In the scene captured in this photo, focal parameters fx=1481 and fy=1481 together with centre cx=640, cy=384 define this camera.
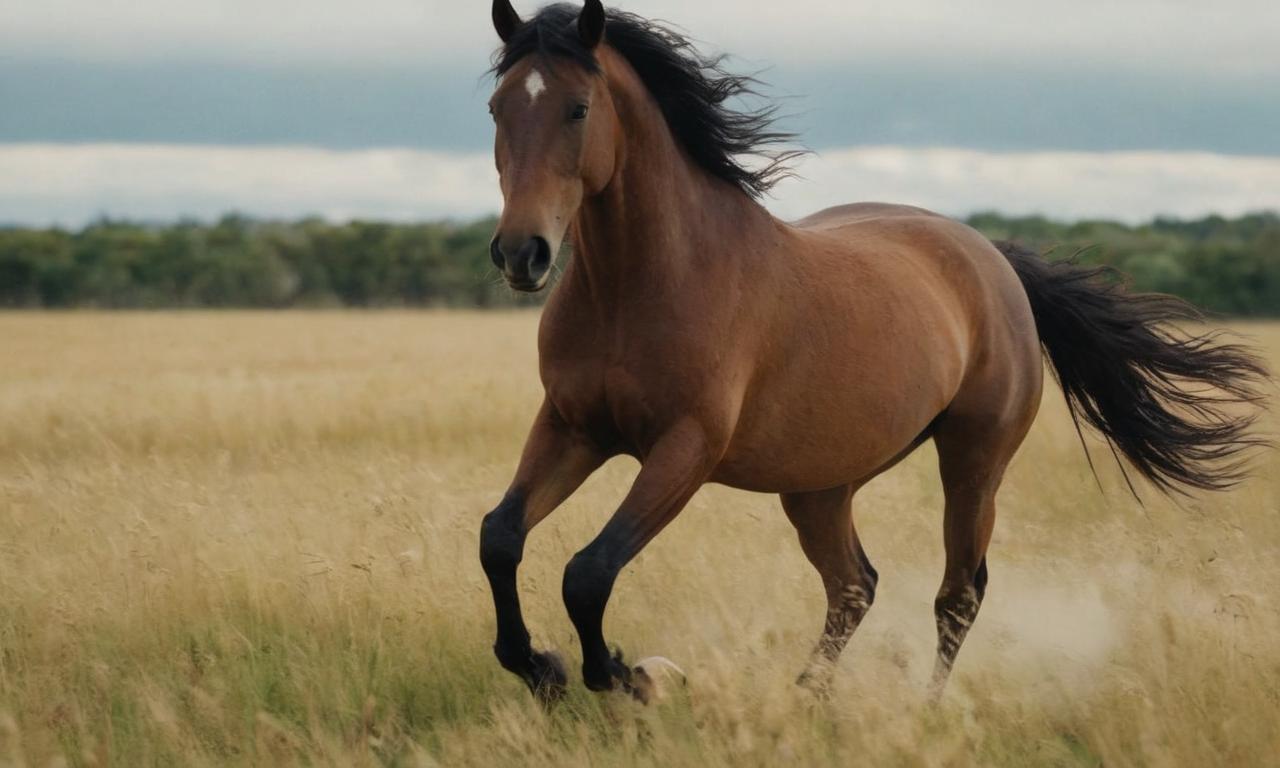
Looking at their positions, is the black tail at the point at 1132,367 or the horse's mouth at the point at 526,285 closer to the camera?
the horse's mouth at the point at 526,285

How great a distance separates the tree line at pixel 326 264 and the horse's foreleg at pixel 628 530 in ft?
125

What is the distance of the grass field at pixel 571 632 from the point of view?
454 centimetres

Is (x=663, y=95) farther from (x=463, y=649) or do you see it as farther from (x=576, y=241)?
(x=463, y=649)

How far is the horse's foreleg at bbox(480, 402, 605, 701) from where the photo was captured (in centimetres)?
467

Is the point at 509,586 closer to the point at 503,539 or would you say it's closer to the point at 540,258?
the point at 503,539

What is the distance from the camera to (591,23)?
447 cm

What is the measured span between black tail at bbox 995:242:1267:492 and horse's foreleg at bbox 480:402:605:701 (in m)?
3.15

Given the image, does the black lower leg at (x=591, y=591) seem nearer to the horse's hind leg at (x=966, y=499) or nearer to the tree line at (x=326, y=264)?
the horse's hind leg at (x=966, y=499)

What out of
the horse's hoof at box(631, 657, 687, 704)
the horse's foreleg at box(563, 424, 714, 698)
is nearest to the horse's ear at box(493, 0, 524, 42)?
the horse's foreleg at box(563, 424, 714, 698)

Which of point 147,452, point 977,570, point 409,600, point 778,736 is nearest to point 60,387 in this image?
point 147,452

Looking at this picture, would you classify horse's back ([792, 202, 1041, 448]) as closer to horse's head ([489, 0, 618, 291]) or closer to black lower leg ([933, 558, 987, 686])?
black lower leg ([933, 558, 987, 686])

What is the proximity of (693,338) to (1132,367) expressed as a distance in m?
3.34

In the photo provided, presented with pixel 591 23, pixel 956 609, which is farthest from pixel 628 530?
pixel 956 609

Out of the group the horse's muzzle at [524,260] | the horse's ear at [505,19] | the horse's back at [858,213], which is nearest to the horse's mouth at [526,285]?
the horse's muzzle at [524,260]
